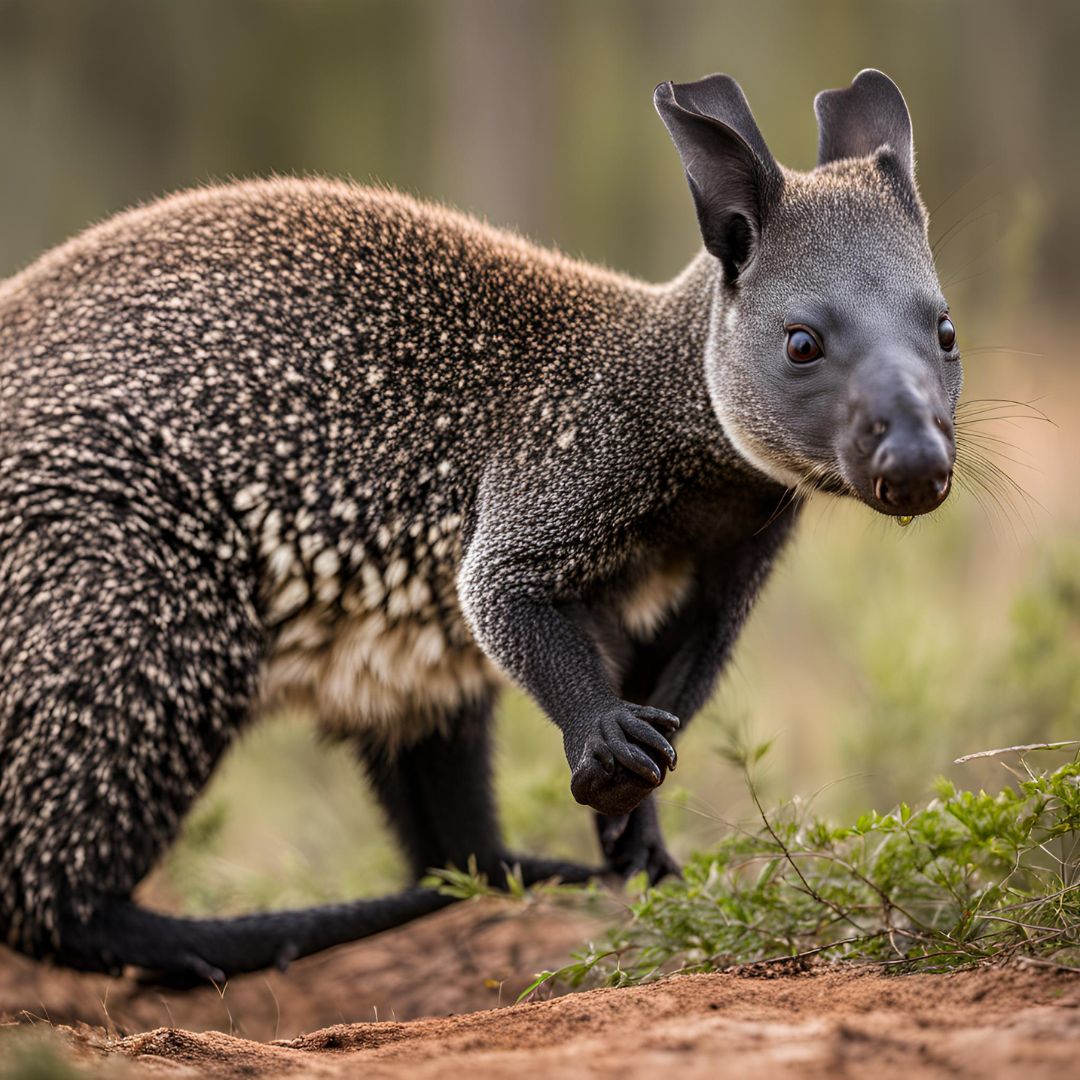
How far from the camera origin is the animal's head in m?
3.78

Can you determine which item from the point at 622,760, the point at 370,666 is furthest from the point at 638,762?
the point at 370,666

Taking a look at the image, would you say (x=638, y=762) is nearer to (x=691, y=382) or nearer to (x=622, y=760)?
(x=622, y=760)

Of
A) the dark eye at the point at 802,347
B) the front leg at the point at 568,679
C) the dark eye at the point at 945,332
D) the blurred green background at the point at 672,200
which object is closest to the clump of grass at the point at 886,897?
the front leg at the point at 568,679

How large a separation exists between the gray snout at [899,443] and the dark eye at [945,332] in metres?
0.36

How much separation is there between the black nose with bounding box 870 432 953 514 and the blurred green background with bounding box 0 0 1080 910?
1195 millimetres

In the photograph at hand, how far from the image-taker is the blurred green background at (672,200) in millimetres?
6262

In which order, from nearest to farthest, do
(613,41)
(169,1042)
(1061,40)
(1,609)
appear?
(169,1042), (1,609), (1061,40), (613,41)

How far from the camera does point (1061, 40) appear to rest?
1708 centimetres

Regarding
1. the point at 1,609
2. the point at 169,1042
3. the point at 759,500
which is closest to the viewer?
the point at 169,1042

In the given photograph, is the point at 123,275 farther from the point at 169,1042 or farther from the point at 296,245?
the point at 169,1042

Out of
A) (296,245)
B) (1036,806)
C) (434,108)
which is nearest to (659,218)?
(434,108)

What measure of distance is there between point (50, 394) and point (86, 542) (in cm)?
58

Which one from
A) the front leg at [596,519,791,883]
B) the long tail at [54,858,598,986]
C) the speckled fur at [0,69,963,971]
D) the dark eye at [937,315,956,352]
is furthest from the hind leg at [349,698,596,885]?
the dark eye at [937,315,956,352]

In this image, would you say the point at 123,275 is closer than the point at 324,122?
Yes
